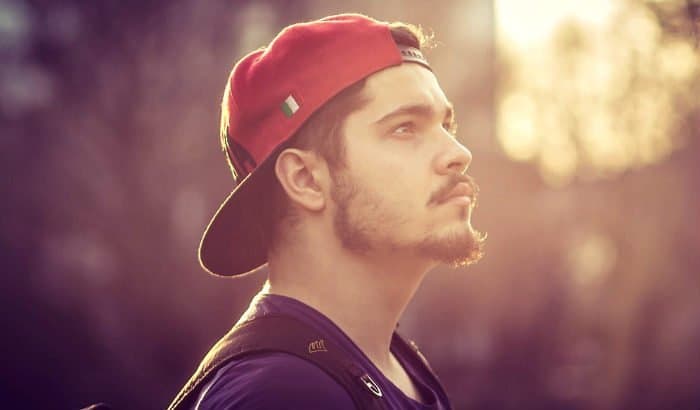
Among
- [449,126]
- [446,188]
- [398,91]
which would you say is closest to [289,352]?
[446,188]

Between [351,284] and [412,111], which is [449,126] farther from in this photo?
[351,284]

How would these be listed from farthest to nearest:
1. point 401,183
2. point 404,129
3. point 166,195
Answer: point 166,195 → point 404,129 → point 401,183

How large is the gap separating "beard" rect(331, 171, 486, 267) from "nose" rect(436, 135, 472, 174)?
0.07m

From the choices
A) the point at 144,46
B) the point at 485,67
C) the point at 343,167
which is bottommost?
the point at 485,67

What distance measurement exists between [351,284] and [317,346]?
0.55 metres

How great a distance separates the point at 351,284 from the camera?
3334 millimetres

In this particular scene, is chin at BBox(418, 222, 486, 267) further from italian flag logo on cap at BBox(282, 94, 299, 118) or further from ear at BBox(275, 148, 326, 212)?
italian flag logo on cap at BBox(282, 94, 299, 118)

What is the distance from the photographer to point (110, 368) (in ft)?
48.4

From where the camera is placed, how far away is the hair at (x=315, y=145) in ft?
11.0

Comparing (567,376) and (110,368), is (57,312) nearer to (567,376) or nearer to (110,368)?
(110,368)

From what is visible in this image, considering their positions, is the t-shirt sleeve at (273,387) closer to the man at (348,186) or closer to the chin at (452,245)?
the man at (348,186)

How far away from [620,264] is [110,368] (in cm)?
1031

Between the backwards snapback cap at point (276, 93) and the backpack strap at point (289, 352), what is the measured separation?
2.17ft

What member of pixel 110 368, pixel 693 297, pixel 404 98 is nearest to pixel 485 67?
pixel 693 297
